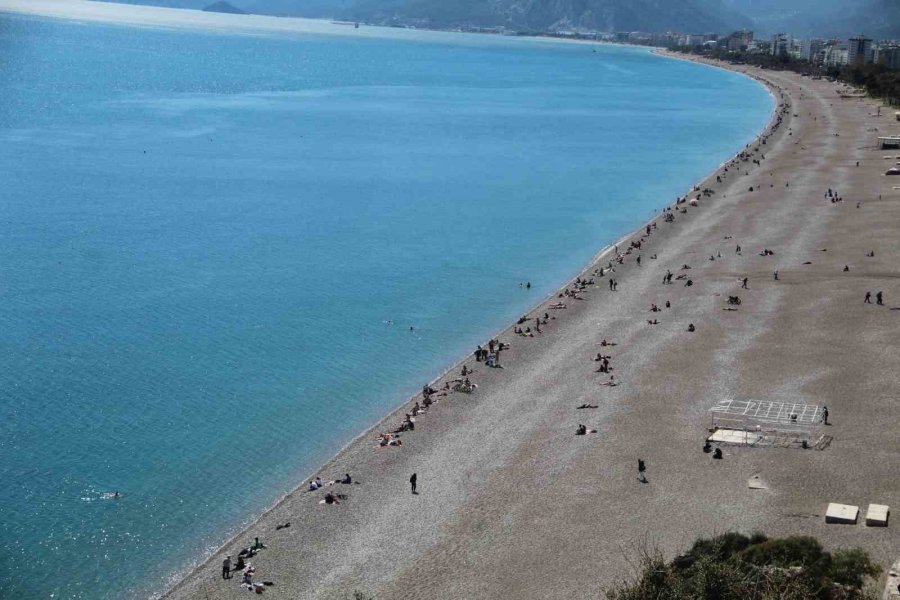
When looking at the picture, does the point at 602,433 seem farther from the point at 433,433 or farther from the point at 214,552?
the point at 214,552

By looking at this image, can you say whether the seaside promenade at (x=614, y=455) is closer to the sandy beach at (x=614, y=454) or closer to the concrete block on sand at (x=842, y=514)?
the sandy beach at (x=614, y=454)

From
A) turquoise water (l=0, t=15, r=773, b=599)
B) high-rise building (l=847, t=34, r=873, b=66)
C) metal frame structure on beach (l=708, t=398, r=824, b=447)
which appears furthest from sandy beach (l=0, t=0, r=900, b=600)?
high-rise building (l=847, t=34, r=873, b=66)

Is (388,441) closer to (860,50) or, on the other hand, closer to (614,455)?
(614,455)

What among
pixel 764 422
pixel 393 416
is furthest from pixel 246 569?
pixel 764 422

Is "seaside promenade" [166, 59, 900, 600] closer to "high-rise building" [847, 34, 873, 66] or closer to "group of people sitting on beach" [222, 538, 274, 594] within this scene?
"group of people sitting on beach" [222, 538, 274, 594]

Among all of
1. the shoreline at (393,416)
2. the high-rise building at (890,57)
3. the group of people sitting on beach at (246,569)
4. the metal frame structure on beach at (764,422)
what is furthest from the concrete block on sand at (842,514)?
the high-rise building at (890,57)
